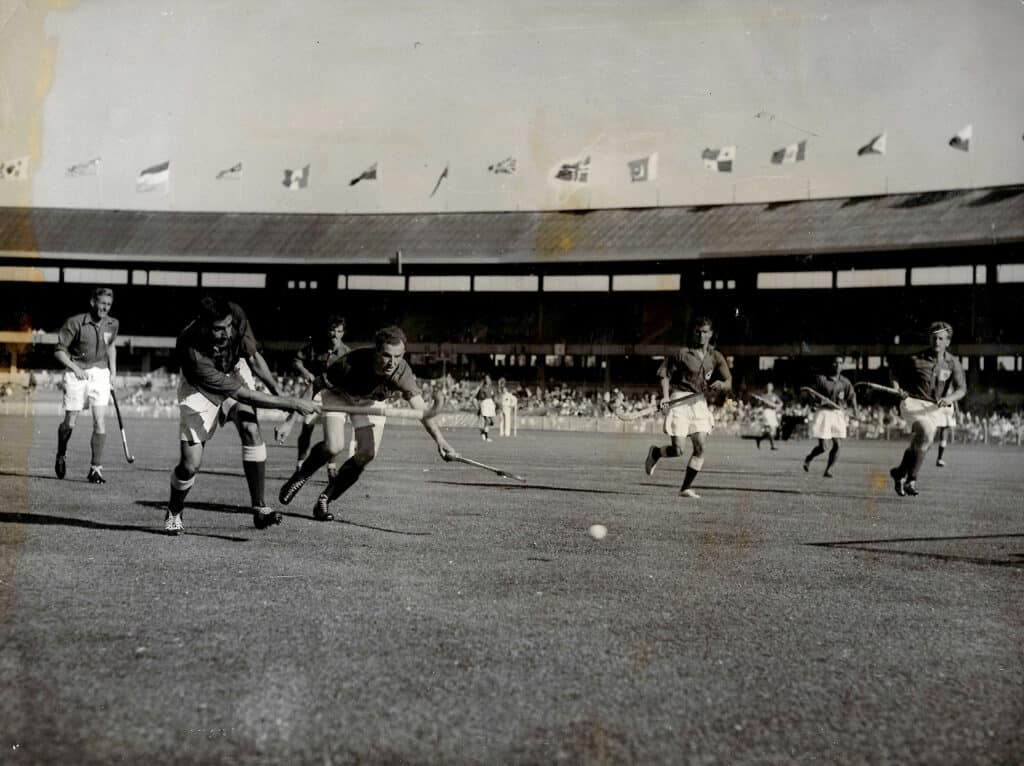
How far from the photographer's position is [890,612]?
5379 mm

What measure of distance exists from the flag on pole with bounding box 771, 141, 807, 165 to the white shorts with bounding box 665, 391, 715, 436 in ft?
88.5

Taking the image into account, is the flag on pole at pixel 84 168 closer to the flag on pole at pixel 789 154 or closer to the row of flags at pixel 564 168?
the row of flags at pixel 564 168

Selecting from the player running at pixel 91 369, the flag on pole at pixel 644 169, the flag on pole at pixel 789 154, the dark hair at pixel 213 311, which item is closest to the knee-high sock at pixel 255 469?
the dark hair at pixel 213 311

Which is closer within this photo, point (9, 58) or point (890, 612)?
point (890, 612)

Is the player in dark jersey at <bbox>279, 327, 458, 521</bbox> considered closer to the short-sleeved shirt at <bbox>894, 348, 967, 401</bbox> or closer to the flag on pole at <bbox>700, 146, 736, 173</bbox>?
the short-sleeved shirt at <bbox>894, 348, 967, 401</bbox>

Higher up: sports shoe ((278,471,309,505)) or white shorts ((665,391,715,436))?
white shorts ((665,391,715,436))

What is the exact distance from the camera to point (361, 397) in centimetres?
805

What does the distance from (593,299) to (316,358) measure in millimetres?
33936

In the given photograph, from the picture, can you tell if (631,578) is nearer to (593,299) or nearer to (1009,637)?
(1009,637)

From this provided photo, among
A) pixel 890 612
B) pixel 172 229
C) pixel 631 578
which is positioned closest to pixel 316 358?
pixel 631 578

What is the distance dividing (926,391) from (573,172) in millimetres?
27953

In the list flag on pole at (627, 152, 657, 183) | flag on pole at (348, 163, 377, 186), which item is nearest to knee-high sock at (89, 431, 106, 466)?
flag on pole at (627, 152, 657, 183)

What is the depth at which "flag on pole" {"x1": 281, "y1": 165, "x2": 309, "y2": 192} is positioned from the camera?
4456cm

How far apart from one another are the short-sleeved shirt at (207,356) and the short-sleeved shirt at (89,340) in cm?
422
